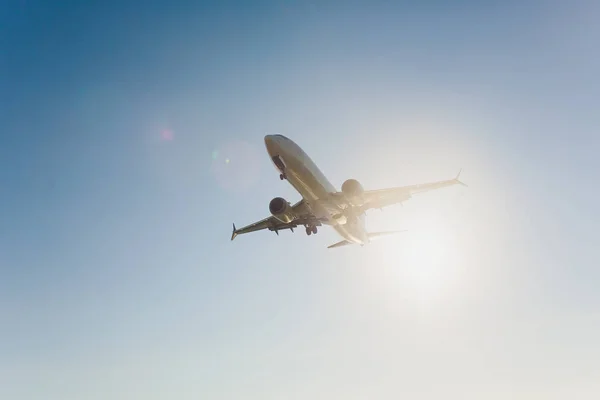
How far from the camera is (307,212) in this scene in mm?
57000

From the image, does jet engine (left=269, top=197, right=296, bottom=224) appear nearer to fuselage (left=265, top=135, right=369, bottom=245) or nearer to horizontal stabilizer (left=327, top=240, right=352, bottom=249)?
fuselage (left=265, top=135, right=369, bottom=245)

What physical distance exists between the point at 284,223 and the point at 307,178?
40.0ft

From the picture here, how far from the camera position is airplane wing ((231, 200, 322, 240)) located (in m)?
57.1

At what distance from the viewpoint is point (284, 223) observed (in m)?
59.8

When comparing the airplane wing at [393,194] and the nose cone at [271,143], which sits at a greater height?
the nose cone at [271,143]

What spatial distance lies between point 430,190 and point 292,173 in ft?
60.0

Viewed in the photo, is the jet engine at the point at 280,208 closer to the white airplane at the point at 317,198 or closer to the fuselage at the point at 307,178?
the white airplane at the point at 317,198

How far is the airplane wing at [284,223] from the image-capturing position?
5709cm

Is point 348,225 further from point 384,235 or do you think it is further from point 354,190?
point 384,235

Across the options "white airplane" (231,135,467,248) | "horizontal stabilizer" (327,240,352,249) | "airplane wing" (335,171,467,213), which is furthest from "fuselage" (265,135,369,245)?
"horizontal stabilizer" (327,240,352,249)

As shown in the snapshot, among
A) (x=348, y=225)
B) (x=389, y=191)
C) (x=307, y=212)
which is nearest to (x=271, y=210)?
(x=307, y=212)

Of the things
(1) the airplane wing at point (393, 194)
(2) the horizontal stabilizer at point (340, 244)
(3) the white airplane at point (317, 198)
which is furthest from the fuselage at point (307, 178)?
(2) the horizontal stabilizer at point (340, 244)

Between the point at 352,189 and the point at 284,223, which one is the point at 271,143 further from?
the point at 284,223

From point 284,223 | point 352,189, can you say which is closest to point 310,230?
point 284,223
